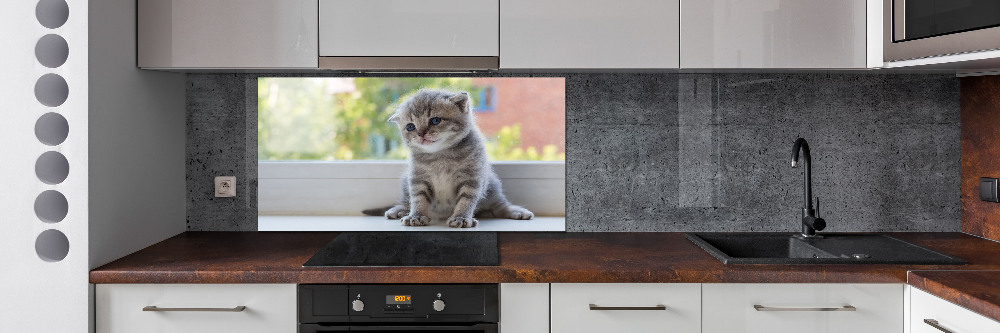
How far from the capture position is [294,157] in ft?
8.36

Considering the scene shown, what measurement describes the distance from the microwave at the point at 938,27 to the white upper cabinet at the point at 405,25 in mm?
1099

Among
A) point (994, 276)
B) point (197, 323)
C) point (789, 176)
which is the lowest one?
point (197, 323)

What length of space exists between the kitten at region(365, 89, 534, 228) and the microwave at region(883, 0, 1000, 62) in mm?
1227

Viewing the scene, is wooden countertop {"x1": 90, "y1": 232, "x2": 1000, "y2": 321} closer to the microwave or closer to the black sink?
the black sink

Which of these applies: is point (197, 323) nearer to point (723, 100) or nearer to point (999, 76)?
point (723, 100)

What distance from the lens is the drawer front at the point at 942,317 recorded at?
60.3 inches

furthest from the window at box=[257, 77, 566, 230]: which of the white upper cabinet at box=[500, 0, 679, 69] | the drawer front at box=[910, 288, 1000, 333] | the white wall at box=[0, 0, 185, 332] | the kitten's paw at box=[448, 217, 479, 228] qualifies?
the drawer front at box=[910, 288, 1000, 333]

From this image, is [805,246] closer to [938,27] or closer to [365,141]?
[938,27]

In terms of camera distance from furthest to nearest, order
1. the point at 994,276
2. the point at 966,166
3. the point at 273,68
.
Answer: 1. the point at 966,166
2. the point at 273,68
3. the point at 994,276

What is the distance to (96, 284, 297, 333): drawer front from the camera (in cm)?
188

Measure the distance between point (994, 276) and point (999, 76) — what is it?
31.5 inches
